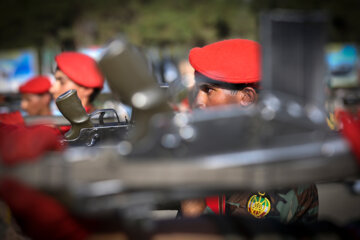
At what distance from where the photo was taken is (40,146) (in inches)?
39.5

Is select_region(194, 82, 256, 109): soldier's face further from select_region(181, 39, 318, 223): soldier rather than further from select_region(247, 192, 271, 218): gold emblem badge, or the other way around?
select_region(247, 192, 271, 218): gold emblem badge

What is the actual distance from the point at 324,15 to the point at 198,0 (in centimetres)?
2963

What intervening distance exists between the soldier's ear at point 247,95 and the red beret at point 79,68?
0.66 m

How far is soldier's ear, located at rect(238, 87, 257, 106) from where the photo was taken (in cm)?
177

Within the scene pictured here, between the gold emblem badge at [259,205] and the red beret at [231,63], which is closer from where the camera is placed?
the red beret at [231,63]

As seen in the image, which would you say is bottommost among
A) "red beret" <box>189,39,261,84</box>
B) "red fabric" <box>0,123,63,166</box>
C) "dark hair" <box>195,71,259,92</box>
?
"dark hair" <box>195,71,259,92</box>

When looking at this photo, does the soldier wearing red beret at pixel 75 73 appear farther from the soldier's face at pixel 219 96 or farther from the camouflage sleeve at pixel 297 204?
the camouflage sleeve at pixel 297 204

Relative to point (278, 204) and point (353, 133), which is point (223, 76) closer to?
point (353, 133)

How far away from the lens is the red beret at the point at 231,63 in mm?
1658

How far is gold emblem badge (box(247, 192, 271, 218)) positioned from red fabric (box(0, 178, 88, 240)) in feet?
4.21

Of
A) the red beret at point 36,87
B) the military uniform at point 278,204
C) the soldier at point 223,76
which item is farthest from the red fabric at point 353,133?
the red beret at point 36,87

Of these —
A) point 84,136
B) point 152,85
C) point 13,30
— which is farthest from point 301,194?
point 13,30

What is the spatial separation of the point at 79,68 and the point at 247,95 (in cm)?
86

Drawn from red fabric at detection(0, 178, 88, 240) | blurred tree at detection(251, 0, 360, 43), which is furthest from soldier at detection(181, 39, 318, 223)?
blurred tree at detection(251, 0, 360, 43)
